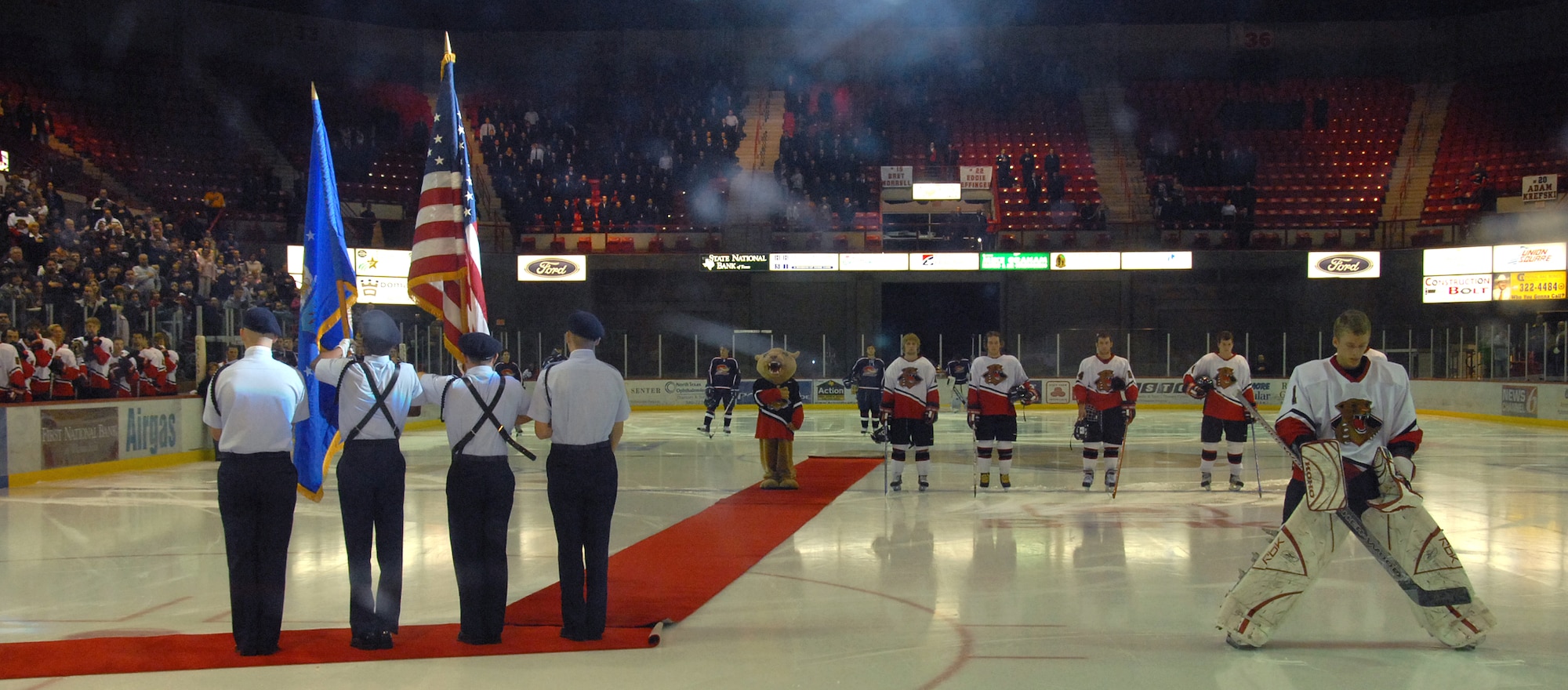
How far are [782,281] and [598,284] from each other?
5188mm

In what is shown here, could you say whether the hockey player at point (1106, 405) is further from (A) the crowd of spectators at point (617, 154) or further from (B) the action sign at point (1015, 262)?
(A) the crowd of spectators at point (617, 154)

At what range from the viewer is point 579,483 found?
6.04 metres

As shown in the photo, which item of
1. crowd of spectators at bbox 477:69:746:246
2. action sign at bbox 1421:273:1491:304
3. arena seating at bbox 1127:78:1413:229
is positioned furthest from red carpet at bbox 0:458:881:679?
action sign at bbox 1421:273:1491:304

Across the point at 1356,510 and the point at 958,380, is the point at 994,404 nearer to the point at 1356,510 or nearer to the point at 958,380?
the point at 958,380

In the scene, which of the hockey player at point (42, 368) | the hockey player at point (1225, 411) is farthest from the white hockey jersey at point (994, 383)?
the hockey player at point (42, 368)

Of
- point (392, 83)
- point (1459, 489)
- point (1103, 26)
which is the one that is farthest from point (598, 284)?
point (1459, 489)

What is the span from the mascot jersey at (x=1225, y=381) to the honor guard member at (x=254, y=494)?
32.8 ft

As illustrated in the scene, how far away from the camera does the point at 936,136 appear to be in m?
36.7

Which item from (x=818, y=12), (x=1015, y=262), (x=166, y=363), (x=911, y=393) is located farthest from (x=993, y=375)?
(x=818, y=12)

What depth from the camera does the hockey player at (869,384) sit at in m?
20.2

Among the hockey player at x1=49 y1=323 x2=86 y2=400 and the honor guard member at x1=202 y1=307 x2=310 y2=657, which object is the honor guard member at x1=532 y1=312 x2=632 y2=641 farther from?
the hockey player at x1=49 y1=323 x2=86 y2=400

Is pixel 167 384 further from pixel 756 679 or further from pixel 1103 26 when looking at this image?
pixel 1103 26

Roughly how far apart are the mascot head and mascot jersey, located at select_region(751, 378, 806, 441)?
7 cm

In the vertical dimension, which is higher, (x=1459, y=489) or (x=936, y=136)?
(x=936, y=136)
